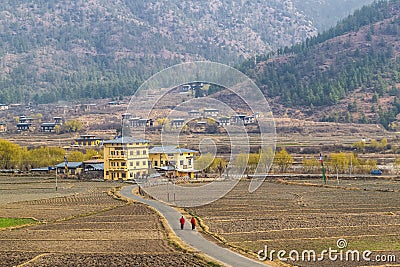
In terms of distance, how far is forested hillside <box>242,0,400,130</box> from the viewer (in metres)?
145

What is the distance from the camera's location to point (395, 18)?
185 metres

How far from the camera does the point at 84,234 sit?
1371 inches

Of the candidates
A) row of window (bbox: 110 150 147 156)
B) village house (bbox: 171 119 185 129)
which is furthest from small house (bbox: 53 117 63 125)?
row of window (bbox: 110 150 147 156)

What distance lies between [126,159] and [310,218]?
3681 cm

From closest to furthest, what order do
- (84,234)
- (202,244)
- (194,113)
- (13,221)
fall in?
A: (202,244) < (84,234) < (13,221) < (194,113)

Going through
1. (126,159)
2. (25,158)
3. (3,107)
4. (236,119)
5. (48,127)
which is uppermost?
(3,107)

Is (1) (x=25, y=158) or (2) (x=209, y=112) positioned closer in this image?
(1) (x=25, y=158)

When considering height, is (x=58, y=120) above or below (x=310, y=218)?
above

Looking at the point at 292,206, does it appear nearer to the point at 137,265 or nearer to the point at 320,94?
the point at 137,265

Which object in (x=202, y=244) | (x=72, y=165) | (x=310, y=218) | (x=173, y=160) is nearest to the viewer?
(x=202, y=244)

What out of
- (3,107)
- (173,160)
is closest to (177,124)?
(173,160)

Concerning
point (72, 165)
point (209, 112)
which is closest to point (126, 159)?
point (72, 165)

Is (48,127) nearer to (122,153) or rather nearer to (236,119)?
(122,153)

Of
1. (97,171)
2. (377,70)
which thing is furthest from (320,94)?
(97,171)
